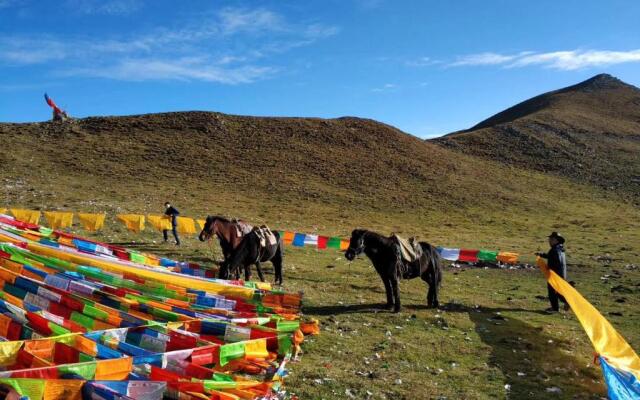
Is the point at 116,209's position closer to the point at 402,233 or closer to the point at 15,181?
the point at 15,181

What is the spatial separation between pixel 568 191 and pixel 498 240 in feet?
92.8

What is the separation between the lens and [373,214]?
44562mm

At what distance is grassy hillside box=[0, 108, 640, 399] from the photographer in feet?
35.5

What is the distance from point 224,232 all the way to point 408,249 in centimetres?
650

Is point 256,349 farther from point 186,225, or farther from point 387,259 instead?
point 186,225

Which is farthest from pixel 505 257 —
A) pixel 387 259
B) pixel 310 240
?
pixel 310 240

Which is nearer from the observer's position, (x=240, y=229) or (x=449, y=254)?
(x=240, y=229)

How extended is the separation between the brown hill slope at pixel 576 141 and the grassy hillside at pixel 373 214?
487 centimetres

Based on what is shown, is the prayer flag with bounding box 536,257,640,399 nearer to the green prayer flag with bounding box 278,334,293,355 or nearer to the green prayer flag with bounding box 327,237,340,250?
the green prayer flag with bounding box 278,334,293,355

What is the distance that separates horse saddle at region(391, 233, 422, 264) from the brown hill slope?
180 ft

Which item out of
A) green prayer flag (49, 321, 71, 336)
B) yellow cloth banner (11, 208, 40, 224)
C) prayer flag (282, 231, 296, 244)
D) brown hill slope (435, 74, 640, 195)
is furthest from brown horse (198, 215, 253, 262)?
brown hill slope (435, 74, 640, 195)

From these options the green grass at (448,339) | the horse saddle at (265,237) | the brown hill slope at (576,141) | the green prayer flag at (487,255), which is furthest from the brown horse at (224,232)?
the brown hill slope at (576,141)

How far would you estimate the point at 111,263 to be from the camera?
543 inches

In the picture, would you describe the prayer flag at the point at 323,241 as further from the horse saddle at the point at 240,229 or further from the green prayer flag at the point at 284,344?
the green prayer flag at the point at 284,344
